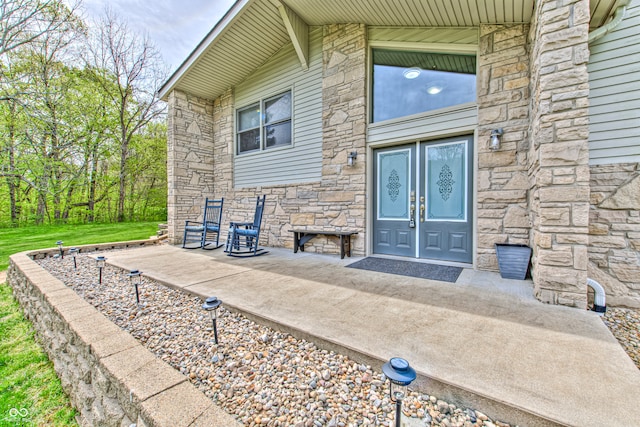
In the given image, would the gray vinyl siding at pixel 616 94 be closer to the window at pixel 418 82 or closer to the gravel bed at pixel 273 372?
the window at pixel 418 82

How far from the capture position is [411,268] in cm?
345

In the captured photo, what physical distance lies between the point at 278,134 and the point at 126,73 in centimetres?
872

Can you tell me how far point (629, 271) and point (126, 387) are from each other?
414cm

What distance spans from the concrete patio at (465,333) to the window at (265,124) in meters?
3.20

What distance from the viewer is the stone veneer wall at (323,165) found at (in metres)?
4.30

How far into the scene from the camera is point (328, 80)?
4.61m

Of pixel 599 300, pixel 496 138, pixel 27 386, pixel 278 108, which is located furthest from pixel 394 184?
pixel 27 386

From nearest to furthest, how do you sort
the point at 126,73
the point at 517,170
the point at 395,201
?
the point at 517,170, the point at 395,201, the point at 126,73

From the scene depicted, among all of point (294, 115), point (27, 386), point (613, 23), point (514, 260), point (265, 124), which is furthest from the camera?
point (265, 124)

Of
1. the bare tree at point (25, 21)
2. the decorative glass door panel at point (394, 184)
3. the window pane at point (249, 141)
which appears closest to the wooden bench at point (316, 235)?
the decorative glass door panel at point (394, 184)

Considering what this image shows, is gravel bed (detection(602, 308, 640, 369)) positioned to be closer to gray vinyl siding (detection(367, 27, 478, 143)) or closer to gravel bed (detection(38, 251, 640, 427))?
gravel bed (detection(38, 251, 640, 427))

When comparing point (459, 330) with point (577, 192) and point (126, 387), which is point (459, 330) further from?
point (126, 387)

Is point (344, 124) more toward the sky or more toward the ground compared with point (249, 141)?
more toward the ground

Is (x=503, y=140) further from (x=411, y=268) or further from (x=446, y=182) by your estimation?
(x=411, y=268)
